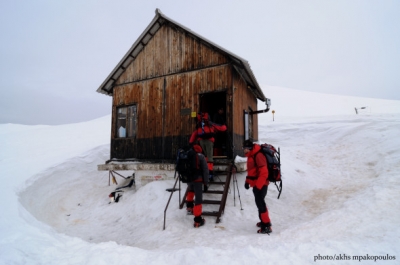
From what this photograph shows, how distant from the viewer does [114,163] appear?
11.9m

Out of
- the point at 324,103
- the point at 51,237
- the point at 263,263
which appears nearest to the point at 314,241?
the point at 263,263

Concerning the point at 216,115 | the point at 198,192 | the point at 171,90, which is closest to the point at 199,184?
the point at 198,192

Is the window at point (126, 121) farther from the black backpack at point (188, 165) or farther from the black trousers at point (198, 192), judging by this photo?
the black trousers at point (198, 192)

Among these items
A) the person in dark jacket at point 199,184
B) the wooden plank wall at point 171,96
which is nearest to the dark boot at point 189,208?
the person in dark jacket at point 199,184

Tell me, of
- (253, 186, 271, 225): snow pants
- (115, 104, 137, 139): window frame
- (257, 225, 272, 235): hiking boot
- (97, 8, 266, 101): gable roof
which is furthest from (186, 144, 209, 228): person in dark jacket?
(115, 104, 137, 139): window frame

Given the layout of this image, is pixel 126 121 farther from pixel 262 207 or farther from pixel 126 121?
pixel 262 207

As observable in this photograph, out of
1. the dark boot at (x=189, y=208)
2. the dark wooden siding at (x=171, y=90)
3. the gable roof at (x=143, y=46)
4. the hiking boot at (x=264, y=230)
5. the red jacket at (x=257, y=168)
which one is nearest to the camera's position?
the hiking boot at (x=264, y=230)

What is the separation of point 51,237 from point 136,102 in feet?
25.8

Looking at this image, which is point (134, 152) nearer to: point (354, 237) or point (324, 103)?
point (354, 237)

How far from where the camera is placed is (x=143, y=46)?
12.2m

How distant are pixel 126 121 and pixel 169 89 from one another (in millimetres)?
3090

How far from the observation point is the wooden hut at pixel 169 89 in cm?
998

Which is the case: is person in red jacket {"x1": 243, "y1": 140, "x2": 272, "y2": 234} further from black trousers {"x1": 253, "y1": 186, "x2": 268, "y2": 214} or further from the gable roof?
the gable roof

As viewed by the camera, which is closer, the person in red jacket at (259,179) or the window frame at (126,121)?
the person in red jacket at (259,179)
